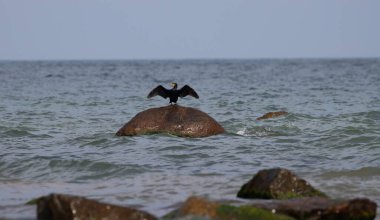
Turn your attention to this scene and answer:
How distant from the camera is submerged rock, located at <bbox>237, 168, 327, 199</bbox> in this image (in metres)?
8.05

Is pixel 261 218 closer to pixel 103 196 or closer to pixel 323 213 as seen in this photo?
pixel 323 213

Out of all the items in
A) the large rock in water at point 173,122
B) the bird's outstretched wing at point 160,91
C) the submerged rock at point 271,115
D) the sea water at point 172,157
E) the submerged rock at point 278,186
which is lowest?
the submerged rock at point 271,115

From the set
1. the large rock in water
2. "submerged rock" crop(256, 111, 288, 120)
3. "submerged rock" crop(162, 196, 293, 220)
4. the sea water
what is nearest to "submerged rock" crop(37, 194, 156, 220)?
"submerged rock" crop(162, 196, 293, 220)

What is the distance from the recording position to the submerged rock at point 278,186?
26.4 ft

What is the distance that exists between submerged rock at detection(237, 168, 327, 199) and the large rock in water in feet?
19.3

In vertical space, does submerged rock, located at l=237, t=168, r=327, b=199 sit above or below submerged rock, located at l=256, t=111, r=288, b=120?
above

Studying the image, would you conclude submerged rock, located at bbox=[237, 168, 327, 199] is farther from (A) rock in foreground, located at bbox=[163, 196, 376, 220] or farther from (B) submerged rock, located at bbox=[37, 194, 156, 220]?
(B) submerged rock, located at bbox=[37, 194, 156, 220]

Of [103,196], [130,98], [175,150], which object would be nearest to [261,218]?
[103,196]

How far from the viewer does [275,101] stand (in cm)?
2706

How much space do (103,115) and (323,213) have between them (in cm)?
1457

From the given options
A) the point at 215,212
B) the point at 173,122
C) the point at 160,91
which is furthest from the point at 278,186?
the point at 160,91

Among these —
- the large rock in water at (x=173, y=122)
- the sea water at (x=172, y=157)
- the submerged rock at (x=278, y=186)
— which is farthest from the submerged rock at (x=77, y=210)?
the large rock in water at (x=173, y=122)

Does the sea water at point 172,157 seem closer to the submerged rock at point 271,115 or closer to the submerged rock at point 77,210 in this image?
the submerged rock at point 271,115

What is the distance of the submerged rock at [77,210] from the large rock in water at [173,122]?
7069 millimetres
